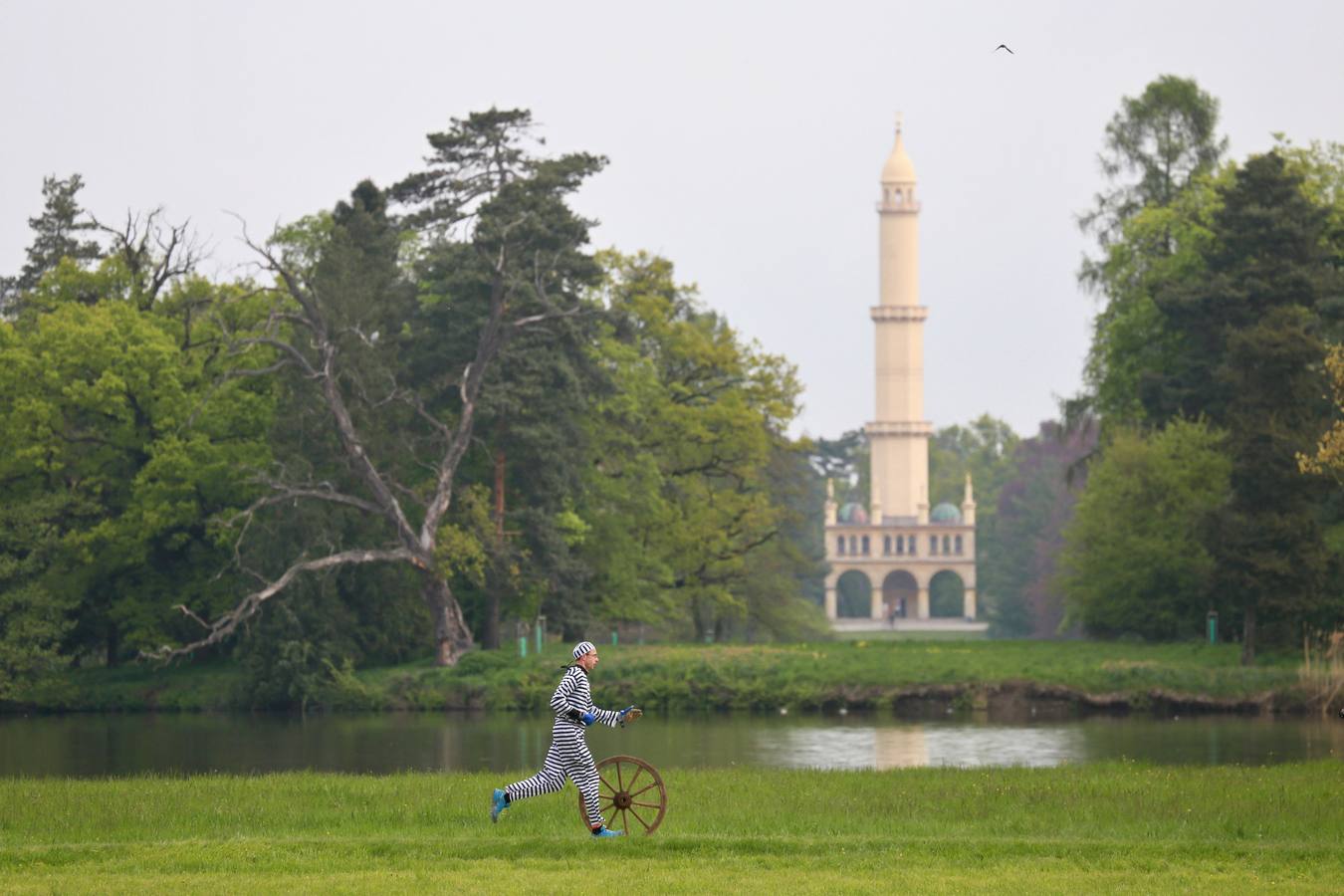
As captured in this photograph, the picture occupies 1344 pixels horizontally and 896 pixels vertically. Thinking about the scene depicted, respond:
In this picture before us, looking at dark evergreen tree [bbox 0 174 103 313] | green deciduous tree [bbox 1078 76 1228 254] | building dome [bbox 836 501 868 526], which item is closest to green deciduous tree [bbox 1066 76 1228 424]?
green deciduous tree [bbox 1078 76 1228 254]

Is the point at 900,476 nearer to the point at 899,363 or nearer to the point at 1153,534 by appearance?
the point at 899,363

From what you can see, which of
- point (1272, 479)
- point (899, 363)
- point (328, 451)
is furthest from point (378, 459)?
point (899, 363)

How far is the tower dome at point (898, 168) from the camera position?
117375mm

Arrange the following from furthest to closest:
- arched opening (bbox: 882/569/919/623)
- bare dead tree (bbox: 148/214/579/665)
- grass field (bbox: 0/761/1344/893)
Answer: arched opening (bbox: 882/569/919/623), bare dead tree (bbox: 148/214/579/665), grass field (bbox: 0/761/1344/893)

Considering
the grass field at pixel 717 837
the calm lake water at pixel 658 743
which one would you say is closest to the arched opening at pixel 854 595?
the calm lake water at pixel 658 743

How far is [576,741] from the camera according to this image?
1698 centimetres

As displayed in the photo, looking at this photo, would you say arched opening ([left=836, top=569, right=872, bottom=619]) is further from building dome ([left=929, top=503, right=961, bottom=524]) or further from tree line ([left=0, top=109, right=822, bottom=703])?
tree line ([left=0, top=109, right=822, bottom=703])

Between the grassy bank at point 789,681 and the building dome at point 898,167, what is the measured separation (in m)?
72.3

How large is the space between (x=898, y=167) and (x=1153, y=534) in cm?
7265

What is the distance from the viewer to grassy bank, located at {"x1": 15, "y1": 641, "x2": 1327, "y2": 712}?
130 ft

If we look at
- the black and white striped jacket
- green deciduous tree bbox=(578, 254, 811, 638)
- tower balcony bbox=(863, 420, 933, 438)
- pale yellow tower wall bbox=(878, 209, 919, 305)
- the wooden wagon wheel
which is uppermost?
pale yellow tower wall bbox=(878, 209, 919, 305)

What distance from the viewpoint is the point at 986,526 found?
411 feet

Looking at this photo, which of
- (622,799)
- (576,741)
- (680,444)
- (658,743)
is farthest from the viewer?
(680,444)

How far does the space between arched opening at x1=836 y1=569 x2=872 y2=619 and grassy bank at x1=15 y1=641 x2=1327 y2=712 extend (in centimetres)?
7539
